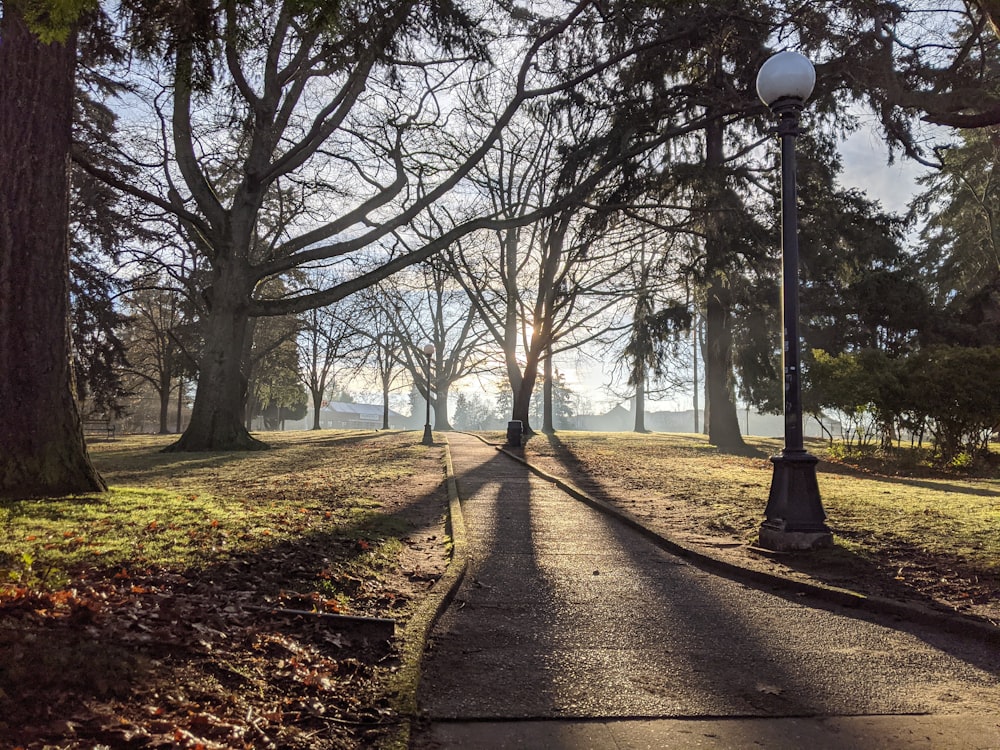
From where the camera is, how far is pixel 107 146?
651 inches

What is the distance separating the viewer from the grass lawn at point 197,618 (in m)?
2.44

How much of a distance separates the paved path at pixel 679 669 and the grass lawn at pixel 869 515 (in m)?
0.89

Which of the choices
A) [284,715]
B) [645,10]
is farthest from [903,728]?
[645,10]

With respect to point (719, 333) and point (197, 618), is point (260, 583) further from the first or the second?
point (719, 333)

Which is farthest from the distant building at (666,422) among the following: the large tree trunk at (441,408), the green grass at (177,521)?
the green grass at (177,521)

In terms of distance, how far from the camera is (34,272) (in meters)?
6.57

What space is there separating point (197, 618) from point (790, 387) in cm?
550

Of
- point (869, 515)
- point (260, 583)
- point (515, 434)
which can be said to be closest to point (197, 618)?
point (260, 583)

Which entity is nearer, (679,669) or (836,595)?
(679,669)

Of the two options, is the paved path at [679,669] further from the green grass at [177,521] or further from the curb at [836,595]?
the green grass at [177,521]

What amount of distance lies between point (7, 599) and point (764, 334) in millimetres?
21136

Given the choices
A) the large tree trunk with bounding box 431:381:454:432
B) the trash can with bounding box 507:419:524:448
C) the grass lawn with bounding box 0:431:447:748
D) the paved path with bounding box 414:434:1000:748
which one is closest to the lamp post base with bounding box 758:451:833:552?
the paved path with bounding box 414:434:1000:748

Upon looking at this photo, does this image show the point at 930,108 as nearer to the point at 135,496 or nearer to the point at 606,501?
the point at 606,501

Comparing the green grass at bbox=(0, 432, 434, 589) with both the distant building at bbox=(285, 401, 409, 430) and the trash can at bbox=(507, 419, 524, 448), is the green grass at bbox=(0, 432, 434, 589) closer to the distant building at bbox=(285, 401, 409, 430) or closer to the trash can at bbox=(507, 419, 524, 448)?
the trash can at bbox=(507, 419, 524, 448)
